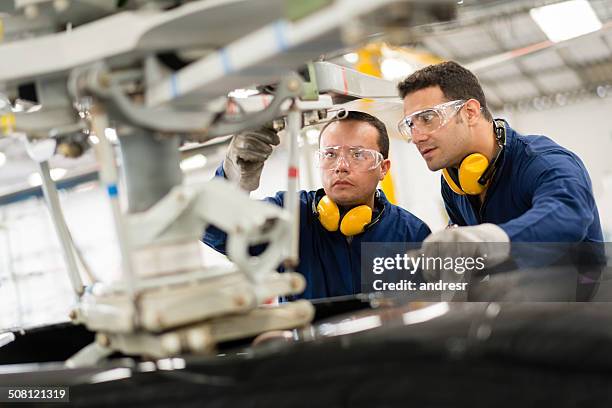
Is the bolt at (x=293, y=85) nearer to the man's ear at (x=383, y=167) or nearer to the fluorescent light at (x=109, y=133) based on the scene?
the fluorescent light at (x=109, y=133)

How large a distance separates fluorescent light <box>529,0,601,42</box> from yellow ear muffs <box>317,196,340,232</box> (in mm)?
3133

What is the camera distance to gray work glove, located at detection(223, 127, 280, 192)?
1702 mm

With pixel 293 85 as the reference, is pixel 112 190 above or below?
below

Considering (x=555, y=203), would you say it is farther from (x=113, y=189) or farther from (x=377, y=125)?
(x=113, y=189)

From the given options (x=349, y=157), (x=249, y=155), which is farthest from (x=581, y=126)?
(x=249, y=155)

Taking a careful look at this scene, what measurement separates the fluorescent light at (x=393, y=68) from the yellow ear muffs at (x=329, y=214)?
3037 millimetres

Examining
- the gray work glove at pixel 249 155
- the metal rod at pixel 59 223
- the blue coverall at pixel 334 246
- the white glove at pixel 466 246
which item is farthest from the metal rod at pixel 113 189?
the blue coverall at pixel 334 246

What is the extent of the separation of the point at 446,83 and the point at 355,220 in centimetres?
51

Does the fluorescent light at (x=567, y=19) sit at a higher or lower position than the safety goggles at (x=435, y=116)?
higher

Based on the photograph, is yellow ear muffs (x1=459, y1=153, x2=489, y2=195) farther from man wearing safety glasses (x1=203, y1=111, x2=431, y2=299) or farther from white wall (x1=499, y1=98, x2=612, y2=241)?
white wall (x1=499, y1=98, x2=612, y2=241)

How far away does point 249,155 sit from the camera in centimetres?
179

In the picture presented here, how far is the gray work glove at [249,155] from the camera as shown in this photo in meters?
1.70

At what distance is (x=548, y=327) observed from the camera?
786 millimetres

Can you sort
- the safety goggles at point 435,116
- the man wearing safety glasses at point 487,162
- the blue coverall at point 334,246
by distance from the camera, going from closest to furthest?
the man wearing safety glasses at point 487,162, the safety goggles at point 435,116, the blue coverall at point 334,246
